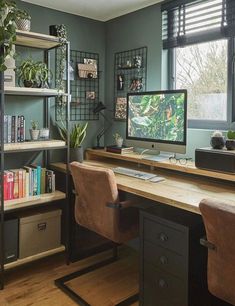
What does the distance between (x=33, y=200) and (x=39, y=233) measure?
0.98 ft

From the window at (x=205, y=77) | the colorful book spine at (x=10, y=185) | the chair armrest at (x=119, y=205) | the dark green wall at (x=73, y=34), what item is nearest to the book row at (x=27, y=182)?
the colorful book spine at (x=10, y=185)

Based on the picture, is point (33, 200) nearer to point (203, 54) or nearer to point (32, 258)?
point (32, 258)

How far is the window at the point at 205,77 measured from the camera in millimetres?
2422

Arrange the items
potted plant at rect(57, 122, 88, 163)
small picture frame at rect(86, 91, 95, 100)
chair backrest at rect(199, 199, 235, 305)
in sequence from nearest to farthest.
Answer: chair backrest at rect(199, 199, 235, 305) < potted plant at rect(57, 122, 88, 163) < small picture frame at rect(86, 91, 95, 100)

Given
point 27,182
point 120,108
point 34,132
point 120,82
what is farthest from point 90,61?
point 27,182

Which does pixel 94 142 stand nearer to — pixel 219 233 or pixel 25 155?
pixel 25 155

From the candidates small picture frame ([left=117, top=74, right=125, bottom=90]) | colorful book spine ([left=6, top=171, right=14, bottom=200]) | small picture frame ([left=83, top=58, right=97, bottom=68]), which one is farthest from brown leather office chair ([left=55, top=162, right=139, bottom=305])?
small picture frame ([left=83, top=58, right=97, bottom=68])

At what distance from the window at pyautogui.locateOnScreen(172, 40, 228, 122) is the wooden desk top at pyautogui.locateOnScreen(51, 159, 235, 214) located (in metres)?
0.56

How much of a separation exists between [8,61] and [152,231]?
5.17 ft

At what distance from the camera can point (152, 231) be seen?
187 cm

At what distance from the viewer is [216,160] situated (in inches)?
79.2

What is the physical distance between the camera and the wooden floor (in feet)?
7.19

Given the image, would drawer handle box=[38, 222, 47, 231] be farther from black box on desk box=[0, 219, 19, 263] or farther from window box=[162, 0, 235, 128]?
window box=[162, 0, 235, 128]

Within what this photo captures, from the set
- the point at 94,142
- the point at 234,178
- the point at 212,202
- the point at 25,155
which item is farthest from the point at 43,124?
the point at 212,202
